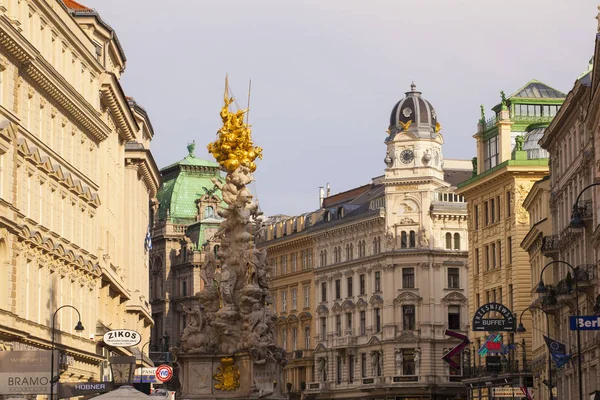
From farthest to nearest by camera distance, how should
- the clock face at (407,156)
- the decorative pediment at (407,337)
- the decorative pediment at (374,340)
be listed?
the decorative pediment at (374,340) → the clock face at (407,156) → the decorative pediment at (407,337)

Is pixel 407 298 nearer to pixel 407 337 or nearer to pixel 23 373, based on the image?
pixel 407 337

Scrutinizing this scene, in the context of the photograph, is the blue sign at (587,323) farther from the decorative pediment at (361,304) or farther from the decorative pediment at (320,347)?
the decorative pediment at (320,347)

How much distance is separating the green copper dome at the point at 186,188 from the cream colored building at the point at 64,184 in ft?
261

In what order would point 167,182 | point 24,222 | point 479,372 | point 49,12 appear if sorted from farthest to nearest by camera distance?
1. point 167,182
2. point 479,372
3. point 49,12
4. point 24,222

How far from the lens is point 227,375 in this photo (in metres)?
51.1

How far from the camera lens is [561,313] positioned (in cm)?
8669

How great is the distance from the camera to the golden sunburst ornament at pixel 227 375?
5097 centimetres

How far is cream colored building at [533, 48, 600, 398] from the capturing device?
Result: 2912 inches

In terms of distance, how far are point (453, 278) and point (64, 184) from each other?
7227 centimetres

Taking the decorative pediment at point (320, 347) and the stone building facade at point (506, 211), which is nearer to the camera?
the stone building facade at point (506, 211)

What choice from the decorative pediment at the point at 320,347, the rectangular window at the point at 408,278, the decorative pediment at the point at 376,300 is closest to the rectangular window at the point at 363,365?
the decorative pediment at the point at 376,300

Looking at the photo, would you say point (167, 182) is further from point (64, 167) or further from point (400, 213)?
point (64, 167)

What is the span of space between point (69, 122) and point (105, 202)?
12.2 metres

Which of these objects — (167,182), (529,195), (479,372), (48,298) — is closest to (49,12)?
(48,298)
